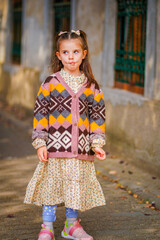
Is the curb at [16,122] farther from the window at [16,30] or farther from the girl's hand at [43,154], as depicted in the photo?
the girl's hand at [43,154]

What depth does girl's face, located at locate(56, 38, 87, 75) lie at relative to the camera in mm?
4000

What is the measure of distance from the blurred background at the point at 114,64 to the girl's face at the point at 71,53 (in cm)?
241

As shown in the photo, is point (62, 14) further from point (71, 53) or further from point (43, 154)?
point (43, 154)

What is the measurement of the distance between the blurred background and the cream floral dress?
2.27 meters

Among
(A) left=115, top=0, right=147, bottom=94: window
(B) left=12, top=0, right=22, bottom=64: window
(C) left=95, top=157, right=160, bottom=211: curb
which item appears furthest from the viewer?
(B) left=12, top=0, right=22, bottom=64: window

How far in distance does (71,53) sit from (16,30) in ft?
33.9

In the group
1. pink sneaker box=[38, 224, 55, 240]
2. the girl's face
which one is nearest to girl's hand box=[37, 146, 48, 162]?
pink sneaker box=[38, 224, 55, 240]

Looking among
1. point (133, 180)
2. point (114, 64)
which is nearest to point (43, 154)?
point (133, 180)

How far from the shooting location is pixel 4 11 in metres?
14.8

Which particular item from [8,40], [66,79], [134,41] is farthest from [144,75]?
[8,40]

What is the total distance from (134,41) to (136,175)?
213 cm

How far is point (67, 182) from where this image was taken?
13.1 ft

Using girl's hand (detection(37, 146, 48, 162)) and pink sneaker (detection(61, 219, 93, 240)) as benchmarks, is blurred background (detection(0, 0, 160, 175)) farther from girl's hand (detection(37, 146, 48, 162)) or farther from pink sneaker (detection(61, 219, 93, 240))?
girl's hand (detection(37, 146, 48, 162))

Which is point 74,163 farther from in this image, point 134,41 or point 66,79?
point 134,41
